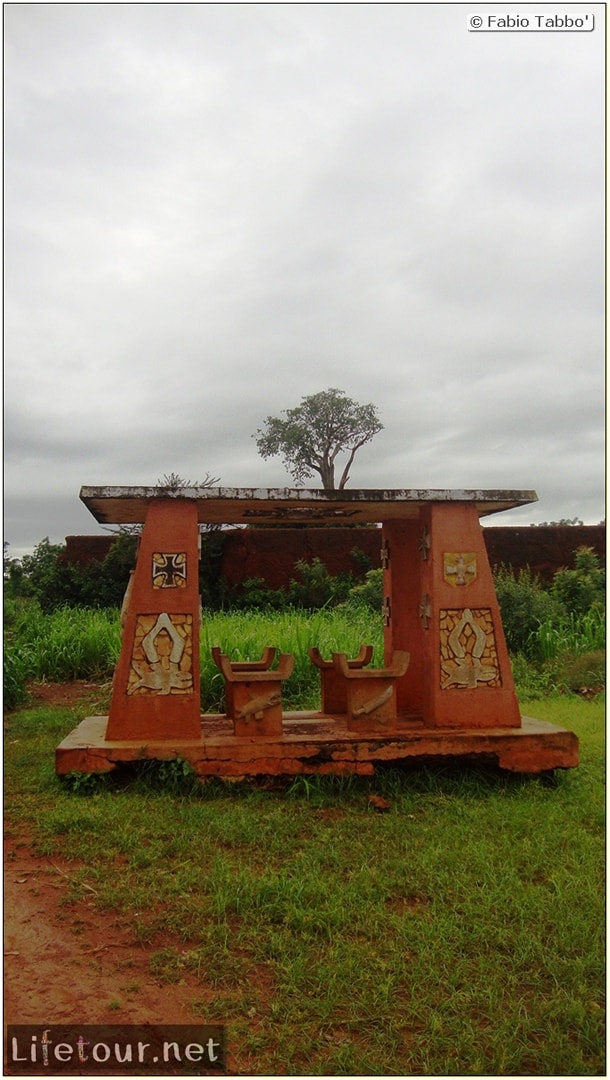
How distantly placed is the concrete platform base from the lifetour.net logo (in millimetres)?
2321

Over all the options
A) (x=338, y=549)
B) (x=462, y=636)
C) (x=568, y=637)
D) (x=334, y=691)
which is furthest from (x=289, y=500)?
(x=338, y=549)

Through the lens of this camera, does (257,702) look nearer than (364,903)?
No

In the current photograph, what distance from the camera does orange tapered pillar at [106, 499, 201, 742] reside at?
16.7 feet

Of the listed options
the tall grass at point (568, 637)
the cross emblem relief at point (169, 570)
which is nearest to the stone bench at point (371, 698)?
the cross emblem relief at point (169, 570)

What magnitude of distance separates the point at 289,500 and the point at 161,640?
124 cm

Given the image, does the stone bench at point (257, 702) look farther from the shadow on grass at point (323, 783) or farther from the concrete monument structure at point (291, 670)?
the shadow on grass at point (323, 783)

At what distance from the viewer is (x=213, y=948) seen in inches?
123

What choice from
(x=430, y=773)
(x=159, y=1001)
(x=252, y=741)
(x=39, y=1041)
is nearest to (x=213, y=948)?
(x=159, y=1001)

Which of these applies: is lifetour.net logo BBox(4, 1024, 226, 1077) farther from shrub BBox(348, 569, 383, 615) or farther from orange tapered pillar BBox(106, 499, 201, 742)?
shrub BBox(348, 569, 383, 615)

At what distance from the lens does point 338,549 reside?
13.9 metres

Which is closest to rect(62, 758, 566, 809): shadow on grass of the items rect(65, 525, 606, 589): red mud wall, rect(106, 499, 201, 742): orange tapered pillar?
rect(106, 499, 201, 742): orange tapered pillar

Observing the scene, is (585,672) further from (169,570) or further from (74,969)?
(74,969)

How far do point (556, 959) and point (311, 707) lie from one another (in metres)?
4.59

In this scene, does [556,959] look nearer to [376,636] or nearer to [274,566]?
[376,636]
